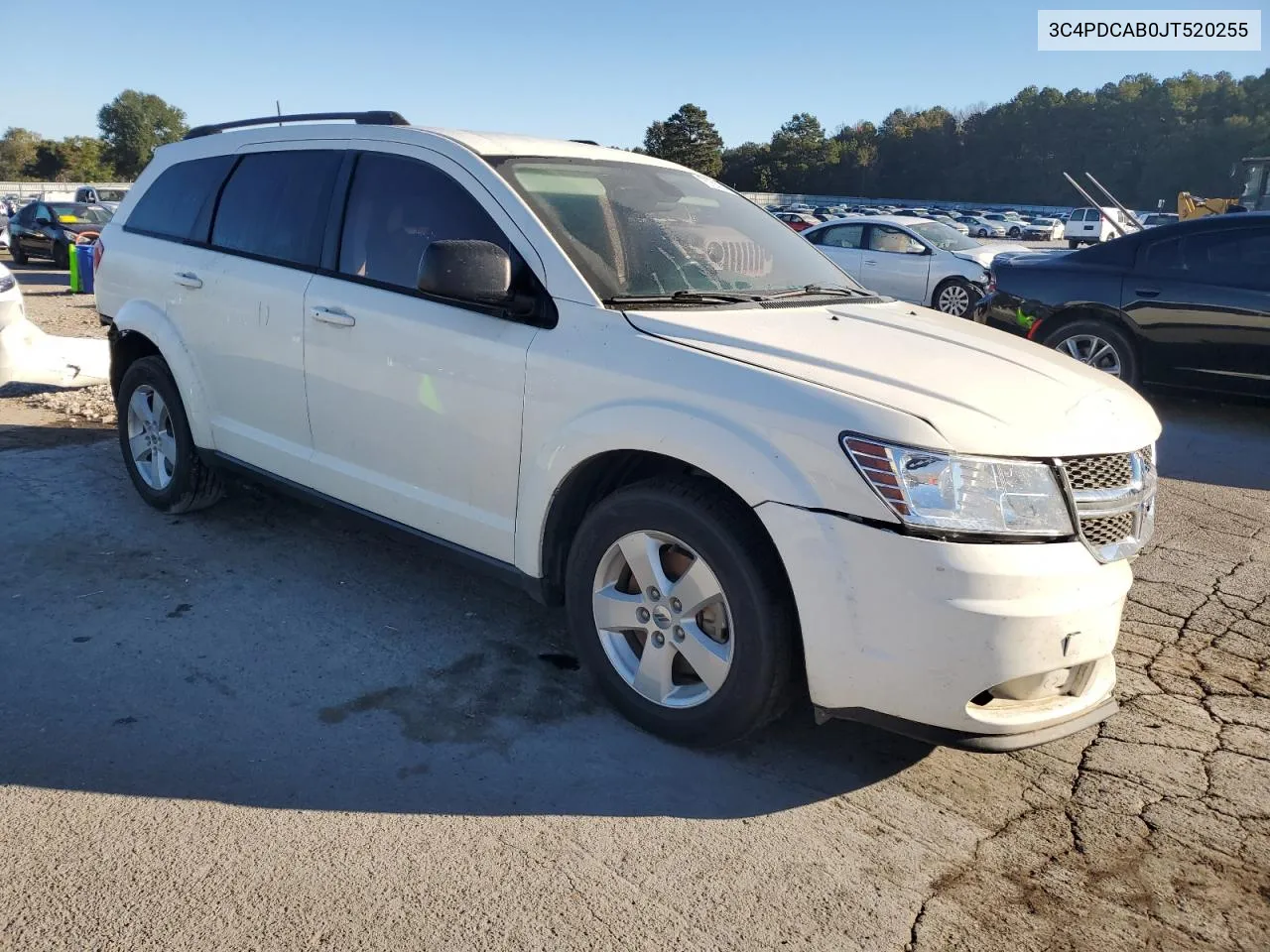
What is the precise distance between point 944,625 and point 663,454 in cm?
95

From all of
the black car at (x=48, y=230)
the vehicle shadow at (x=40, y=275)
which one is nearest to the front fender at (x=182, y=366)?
the vehicle shadow at (x=40, y=275)

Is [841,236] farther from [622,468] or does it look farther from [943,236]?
[622,468]

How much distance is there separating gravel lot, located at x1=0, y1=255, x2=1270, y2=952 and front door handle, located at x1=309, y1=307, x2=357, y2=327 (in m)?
1.17

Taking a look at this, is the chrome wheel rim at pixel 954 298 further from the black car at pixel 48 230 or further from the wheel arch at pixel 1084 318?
the black car at pixel 48 230

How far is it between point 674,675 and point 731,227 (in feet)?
6.32

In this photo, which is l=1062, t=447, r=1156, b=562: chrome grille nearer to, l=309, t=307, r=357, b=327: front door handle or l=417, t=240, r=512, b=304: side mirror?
l=417, t=240, r=512, b=304: side mirror

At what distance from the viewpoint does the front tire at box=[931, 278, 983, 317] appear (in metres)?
14.4

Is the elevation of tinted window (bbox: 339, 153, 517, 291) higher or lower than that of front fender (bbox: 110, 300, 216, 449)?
higher

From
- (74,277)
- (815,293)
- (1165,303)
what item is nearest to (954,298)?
(1165,303)

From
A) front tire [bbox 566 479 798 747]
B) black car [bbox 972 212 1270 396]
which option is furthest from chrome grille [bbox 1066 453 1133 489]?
black car [bbox 972 212 1270 396]

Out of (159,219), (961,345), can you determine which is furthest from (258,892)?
(159,219)

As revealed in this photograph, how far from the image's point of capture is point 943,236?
50.8 feet

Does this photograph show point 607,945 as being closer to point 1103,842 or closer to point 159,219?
point 1103,842

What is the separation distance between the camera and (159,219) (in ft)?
16.9
